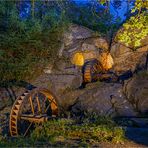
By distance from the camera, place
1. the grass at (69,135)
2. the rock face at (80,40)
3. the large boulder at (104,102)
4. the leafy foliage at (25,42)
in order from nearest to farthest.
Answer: the grass at (69,135)
the large boulder at (104,102)
the leafy foliage at (25,42)
the rock face at (80,40)

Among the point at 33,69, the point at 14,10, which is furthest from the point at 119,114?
the point at 14,10

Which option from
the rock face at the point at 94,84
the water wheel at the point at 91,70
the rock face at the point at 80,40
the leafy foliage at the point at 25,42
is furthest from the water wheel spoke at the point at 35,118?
the rock face at the point at 80,40

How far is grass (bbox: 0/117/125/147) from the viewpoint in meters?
9.65

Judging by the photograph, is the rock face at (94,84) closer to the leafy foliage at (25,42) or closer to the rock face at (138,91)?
the rock face at (138,91)

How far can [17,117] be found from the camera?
11.5 meters

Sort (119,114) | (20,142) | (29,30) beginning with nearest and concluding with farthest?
(20,142) < (119,114) < (29,30)

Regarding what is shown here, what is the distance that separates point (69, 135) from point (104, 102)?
15.7 ft

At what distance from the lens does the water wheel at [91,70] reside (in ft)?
56.1

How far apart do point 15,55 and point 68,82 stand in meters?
2.82

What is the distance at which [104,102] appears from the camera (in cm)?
1520

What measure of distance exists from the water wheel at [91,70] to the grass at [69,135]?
5.33 metres

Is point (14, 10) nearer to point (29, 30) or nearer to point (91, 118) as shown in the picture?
point (29, 30)

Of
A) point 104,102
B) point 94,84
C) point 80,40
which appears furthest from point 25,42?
point 104,102

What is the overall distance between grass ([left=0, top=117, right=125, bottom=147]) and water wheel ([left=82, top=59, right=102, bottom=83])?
5.33 m
